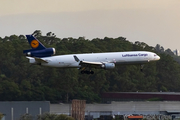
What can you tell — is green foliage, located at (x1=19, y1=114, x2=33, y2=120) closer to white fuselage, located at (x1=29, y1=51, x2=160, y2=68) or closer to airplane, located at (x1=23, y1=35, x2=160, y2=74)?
airplane, located at (x1=23, y1=35, x2=160, y2=74)

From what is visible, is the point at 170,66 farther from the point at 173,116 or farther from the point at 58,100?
the point at 173,116

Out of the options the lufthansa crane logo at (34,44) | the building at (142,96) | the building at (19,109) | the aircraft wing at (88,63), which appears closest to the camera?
the building at (19,109)

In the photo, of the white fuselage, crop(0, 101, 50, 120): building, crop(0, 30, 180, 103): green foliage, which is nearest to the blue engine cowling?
the white fuselage

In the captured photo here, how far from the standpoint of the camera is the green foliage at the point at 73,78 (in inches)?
5974

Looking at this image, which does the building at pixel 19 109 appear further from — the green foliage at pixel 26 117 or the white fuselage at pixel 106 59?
the white fuselage at pixel 106 59

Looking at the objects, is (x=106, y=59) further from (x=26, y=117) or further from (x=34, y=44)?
(x=26, y=117)

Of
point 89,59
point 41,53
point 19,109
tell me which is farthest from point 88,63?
point 19,109

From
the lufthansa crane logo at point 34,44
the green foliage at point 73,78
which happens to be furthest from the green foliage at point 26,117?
the green foliage at point 73,78

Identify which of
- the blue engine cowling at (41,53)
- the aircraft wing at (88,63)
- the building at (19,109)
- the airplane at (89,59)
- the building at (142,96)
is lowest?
the building at (19,109)

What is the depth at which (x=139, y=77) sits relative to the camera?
18238 cm

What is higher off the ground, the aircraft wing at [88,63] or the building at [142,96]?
the aircraft wing at [88,63]

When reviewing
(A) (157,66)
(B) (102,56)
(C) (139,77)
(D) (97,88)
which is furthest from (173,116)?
(A) (157,66)

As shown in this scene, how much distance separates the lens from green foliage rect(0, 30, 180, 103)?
151750 millimetres

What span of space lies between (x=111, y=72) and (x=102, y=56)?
74051 millimetres
